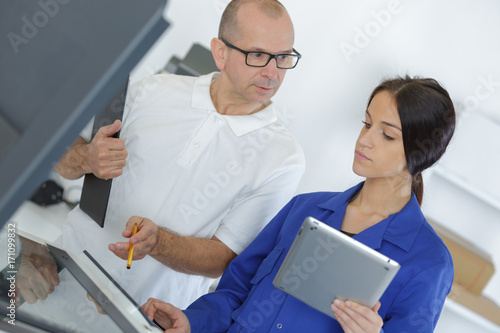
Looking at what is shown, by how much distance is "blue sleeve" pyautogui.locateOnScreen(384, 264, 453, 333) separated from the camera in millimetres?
1155

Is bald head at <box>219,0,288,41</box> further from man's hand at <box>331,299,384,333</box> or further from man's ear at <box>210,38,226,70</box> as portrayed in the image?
man's hand at <box>331,299,384,333</box>

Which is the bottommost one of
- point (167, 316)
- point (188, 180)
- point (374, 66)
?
point (167, 316)

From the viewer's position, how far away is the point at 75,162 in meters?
1.57

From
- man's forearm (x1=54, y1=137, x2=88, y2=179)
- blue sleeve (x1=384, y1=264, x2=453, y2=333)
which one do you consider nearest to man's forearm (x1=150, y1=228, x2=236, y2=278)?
man's forearm (x1=54, y1=137, x2=88, y2=179)

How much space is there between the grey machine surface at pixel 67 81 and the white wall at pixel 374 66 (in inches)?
101

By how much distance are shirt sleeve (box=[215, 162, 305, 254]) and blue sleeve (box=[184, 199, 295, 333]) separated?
0.11 meters

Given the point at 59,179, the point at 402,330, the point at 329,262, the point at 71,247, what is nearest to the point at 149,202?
the point at 71,247

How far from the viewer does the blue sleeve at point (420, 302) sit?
1.16 meters

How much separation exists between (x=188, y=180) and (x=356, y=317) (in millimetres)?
692

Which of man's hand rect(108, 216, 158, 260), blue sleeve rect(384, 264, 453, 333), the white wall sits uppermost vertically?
the white wall

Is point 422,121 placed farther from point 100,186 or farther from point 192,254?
point 100,186

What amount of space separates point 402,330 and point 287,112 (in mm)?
2046

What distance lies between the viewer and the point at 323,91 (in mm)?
3049

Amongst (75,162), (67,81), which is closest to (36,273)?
(67,81)
